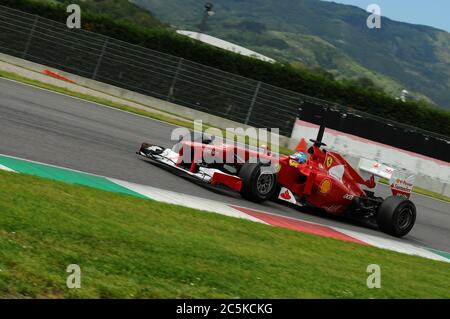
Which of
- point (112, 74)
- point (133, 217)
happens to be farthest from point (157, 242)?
point (112, 74)

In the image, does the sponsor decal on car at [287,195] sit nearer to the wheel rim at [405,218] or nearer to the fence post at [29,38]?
the wheel rim at [405,218]

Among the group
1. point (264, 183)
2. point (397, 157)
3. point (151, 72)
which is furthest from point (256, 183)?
point (151, 72)

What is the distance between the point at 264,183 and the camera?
39.7 ft

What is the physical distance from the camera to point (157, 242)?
694cm

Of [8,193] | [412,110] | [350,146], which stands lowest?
[8,193]

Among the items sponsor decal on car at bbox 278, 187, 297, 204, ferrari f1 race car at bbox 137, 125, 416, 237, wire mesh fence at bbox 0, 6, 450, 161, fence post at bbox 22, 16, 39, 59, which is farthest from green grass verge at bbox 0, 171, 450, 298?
fence post at bbox 22, 16, 39, 59

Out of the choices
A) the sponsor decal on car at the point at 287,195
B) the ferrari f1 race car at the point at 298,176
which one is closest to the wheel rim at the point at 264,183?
the ferrari f1 race car at the point at 298,176

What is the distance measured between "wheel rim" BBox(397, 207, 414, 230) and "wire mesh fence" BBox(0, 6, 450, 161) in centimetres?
1295

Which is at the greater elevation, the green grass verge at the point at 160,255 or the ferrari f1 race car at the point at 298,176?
the ferrari f1 race car at the point at 298,176

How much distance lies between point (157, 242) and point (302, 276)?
4.51ft

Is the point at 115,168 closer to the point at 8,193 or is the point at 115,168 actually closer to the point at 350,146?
the point at 8,193

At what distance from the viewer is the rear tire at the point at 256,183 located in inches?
467
